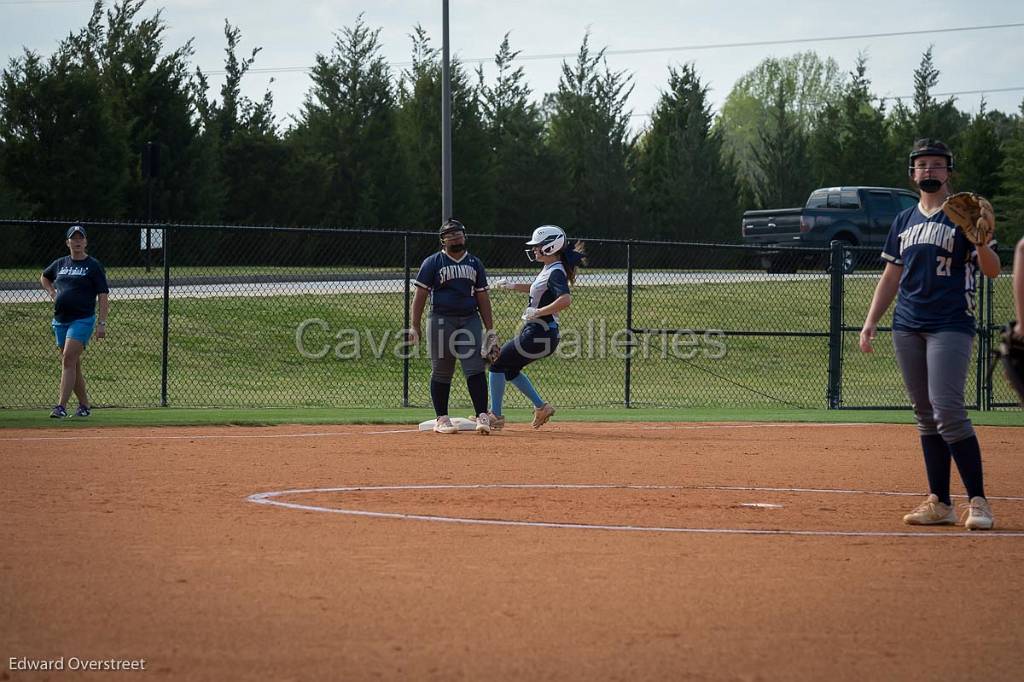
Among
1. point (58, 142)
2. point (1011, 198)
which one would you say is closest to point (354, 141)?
point (58, 142)

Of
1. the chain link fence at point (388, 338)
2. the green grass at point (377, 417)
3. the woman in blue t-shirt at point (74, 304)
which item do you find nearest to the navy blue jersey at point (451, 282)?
the green grass at point (377, 417)

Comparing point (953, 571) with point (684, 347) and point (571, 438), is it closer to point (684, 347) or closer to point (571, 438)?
point (571, 438)

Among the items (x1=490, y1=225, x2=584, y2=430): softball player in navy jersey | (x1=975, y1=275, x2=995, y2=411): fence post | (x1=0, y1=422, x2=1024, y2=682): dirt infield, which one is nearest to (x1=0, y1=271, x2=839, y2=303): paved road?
(x1=975, y1=275, x2=995, y2=411): fence post

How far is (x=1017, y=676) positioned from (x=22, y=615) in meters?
3.84

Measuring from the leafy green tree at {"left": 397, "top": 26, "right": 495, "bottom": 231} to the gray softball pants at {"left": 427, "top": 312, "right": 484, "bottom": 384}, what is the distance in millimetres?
26410

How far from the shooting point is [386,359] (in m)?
23.1

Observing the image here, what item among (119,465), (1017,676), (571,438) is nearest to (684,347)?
(571,438)

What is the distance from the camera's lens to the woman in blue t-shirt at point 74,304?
45.9ft

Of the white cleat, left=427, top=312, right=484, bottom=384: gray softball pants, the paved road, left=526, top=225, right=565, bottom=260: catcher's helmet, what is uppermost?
left=526, top=225, right=565, bottom=260: catcher's helmet

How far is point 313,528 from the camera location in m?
7.16

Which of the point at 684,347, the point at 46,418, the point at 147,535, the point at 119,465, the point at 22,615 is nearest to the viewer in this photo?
the point at 22,615

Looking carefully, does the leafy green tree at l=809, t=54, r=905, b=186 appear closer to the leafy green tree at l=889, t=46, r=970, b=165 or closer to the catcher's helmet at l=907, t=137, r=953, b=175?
the leafy green tree at l=889, t=46, r=970, b=165

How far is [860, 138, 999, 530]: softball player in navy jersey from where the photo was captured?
735cm

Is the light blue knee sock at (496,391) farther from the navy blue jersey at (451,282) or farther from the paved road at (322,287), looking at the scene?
the paved road at (322,287)
